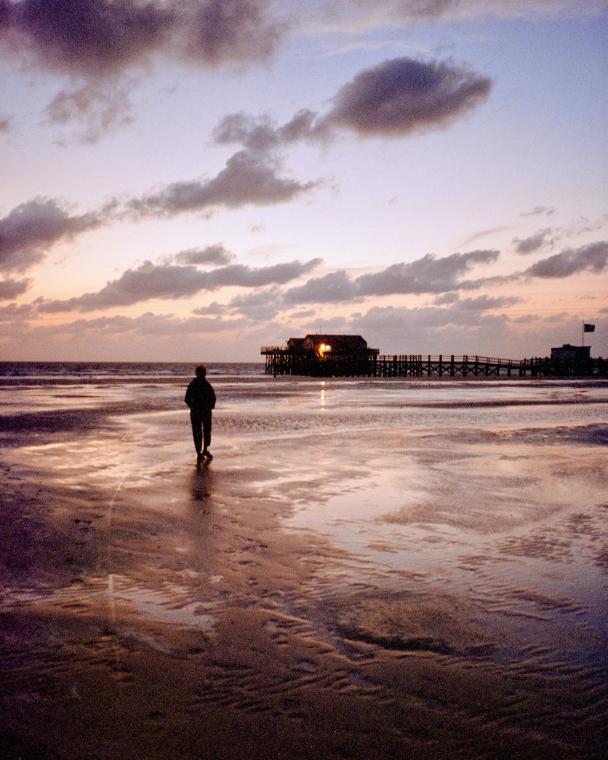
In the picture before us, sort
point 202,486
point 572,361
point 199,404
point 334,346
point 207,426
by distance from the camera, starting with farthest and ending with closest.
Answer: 1. point 334,346
2. point 572,361
3. point 207,426
4. point 199,404
5. point 202,486

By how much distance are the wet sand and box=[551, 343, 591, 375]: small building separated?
277 feet

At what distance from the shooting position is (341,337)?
96.9m

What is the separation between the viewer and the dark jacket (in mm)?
13773

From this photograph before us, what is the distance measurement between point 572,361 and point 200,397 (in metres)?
87.3

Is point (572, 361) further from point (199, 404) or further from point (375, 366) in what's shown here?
point (199, 404)

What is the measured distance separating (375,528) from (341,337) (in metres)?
89.0

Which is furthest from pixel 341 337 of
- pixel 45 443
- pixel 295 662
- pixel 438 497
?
pixel 295 662

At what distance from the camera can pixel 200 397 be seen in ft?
45.3

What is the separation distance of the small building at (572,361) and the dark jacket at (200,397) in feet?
282

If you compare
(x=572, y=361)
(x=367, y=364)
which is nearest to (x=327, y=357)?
(x=367, y=364)

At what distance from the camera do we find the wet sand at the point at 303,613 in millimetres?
3732

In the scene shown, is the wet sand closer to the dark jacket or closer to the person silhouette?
the person silhouette

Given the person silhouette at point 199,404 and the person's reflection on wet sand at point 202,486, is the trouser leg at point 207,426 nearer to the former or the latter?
the person silhouette at point 199,404

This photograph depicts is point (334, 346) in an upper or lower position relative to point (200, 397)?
upper
